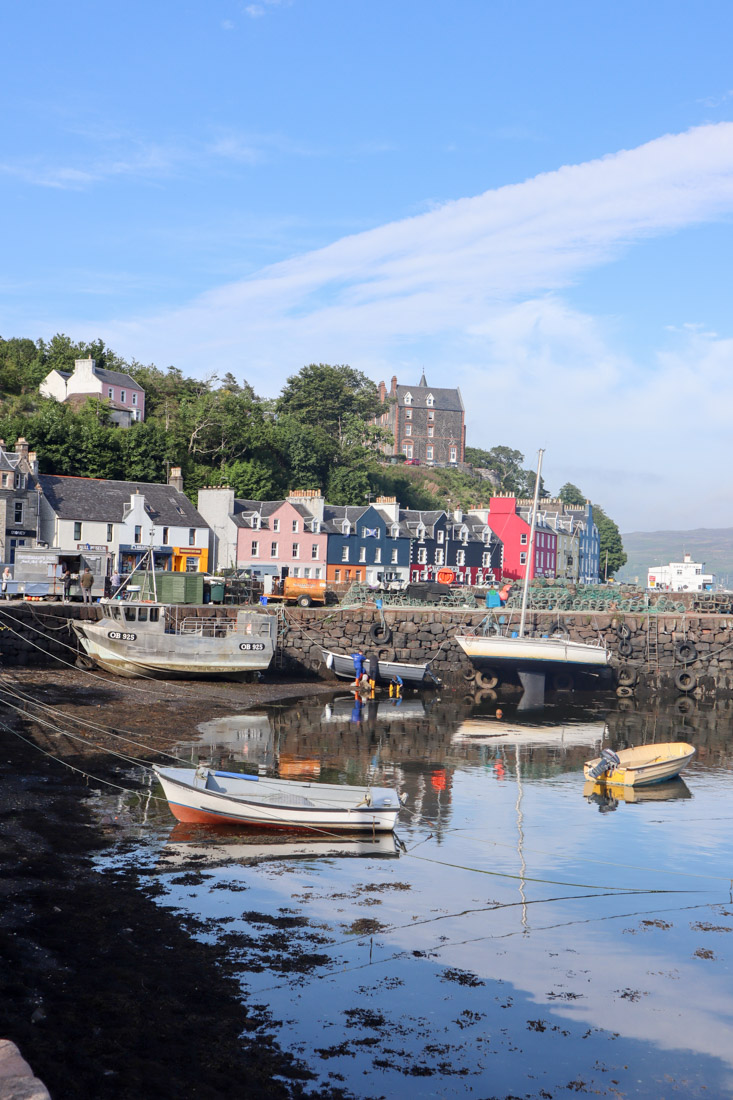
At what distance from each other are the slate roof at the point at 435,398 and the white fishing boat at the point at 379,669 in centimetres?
12009

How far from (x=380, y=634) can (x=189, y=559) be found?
23.0 meters

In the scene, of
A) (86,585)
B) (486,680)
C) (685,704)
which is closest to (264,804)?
(86,585)

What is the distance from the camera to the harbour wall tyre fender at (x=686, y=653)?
172 ft

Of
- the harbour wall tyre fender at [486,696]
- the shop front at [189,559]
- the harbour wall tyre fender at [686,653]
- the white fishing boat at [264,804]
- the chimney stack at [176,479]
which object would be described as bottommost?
the harbour wall tyre fender at [486,696]

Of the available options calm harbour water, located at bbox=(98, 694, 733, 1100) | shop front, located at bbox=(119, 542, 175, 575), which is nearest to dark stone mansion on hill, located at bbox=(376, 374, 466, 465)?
shop front, located at bbox=(119, 542, 175, 575)

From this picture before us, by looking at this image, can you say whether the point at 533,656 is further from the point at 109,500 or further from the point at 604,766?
the point at 109,500

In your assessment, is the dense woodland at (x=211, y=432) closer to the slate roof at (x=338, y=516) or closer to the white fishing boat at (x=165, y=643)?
the slate roof at (x=338, y=516)

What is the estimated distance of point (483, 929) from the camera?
1576 cm

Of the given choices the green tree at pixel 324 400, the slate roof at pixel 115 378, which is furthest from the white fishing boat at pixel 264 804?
the green tree at pixel 324 400

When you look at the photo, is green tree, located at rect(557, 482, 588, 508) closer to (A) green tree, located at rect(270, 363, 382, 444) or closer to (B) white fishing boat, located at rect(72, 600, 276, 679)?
(A) green tree, located at rect(270, 363, 382, 444)

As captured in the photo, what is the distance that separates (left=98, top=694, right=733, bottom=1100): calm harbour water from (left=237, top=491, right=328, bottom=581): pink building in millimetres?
47349

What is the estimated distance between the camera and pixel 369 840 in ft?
66.3

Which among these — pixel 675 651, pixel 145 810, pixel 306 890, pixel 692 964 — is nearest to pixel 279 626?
pixel 675 651

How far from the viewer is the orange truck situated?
59.8 m
